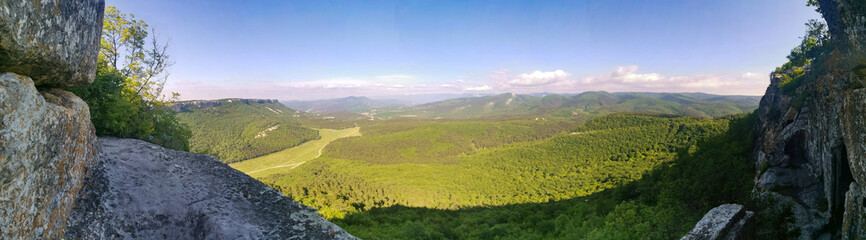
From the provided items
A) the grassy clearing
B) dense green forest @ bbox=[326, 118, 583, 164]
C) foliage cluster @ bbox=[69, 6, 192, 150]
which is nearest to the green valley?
dense green forest @ bbox=[326, 118, 583, 164]

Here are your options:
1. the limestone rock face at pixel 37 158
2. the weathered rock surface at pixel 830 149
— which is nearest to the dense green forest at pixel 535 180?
the weathered rock surface at pixel 830 149

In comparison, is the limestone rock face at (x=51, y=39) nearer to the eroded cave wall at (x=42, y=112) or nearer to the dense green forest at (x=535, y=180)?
the eroded cave wall at (x=42, y=112)

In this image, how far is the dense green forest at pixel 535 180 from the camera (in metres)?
21.2

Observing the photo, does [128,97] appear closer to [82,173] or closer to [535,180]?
[82,173]

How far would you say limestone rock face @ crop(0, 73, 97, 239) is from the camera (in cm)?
258

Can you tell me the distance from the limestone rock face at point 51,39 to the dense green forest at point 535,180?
16.9 m

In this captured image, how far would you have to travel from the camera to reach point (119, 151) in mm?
5285

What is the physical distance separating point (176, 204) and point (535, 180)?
9038cm

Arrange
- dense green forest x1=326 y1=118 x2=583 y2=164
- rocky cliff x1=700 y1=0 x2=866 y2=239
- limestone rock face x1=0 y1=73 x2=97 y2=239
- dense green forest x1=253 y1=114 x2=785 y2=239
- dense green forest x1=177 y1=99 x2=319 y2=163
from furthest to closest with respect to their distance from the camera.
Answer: dense green forest x1=177 y1=99 x2=319 y2=163 < dense green forest x1=326 y1=118 x2=583 y2=164 < dense green forest x1=253 y1=114 x2=785 y2=239 < rocky cliff x1=700 y1=0 x2=866 y2=239 < limestone rock face x1=0 y1=73 x2=97 y2=239

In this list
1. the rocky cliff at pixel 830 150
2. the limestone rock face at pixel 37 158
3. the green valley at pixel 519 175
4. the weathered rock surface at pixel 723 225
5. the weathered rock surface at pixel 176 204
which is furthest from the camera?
the green valley at pixel 519 175

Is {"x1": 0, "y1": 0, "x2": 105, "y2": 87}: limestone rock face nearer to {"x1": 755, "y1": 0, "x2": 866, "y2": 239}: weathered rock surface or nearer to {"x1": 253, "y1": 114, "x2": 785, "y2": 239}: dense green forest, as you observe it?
{"x1": 755, "y1": 0, "x2": 866, "y2": 239}: weathered rock surface

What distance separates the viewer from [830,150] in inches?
378

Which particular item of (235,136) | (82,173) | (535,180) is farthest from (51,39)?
(235,136)

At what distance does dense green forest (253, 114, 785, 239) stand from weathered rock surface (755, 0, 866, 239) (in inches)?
56.0
